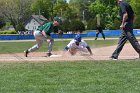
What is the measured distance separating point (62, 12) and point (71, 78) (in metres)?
111

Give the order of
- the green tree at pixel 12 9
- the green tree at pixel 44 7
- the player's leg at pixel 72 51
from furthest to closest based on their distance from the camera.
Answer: the green tree at pixel 44 7, the green tree at pixel 12 9, the player's leg at pixel 72 51

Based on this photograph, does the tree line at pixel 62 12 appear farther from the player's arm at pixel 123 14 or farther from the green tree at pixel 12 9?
the player's arm at pixel 123 14

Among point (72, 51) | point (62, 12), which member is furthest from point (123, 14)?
point (62, 12)

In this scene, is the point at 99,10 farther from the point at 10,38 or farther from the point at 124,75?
the point at 124,75

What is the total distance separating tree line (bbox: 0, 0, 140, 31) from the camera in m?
88.8

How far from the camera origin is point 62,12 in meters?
120

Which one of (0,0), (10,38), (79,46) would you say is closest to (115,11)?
(0,0)

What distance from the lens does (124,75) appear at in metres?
9.84

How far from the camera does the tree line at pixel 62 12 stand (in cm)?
8875

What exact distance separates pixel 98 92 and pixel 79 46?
10116mm

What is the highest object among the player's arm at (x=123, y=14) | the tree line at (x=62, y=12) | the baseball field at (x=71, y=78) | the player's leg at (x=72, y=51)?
the player's arm at (x=123, y=14)

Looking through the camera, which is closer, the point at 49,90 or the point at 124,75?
the point at 49,90

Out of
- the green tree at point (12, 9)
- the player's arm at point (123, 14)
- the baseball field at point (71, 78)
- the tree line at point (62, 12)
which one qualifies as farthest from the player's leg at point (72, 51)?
the green tree at point (12, 9)

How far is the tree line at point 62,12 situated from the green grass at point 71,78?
241ft
